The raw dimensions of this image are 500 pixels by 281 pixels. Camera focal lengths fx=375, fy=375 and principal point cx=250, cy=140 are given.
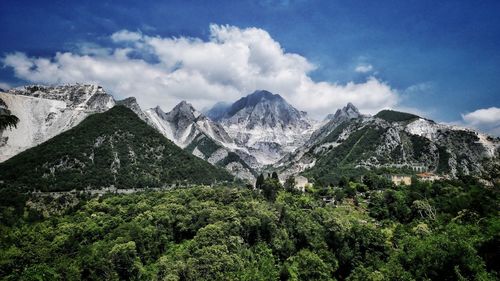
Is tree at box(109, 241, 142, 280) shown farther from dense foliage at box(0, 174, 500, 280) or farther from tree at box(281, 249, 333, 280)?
tree at box(281, 249, 333, 280)

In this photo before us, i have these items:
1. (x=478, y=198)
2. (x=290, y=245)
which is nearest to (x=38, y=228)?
(x=290, y=245)

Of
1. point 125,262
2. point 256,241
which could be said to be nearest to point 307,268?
point 256,241

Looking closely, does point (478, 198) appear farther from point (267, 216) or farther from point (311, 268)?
point (267, 216)

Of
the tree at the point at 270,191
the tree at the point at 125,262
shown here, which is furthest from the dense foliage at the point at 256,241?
the tree at the point at 270,191

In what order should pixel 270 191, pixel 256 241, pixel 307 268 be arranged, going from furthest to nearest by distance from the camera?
1. pixel 270 191
2. pixel 256 241
3. pixel 307 268

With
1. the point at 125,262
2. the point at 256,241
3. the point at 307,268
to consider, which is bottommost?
the point at 307,268

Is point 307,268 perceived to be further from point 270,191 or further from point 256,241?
point 270,191

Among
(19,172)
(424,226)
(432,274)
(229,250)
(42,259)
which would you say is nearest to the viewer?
(432,274)

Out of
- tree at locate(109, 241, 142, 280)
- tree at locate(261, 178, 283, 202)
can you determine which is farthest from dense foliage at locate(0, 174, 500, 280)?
tree at locate(261, 178, 283, 202)
